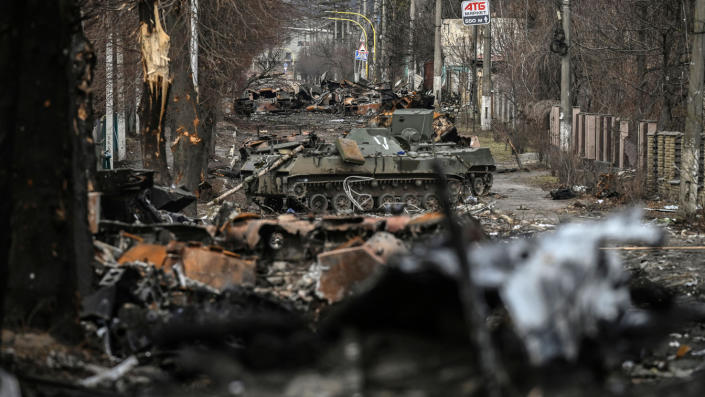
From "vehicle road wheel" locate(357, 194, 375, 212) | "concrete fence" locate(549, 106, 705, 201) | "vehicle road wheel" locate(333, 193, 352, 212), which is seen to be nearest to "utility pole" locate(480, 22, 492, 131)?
"concrete fence" locate(549, 106, 705, 201)

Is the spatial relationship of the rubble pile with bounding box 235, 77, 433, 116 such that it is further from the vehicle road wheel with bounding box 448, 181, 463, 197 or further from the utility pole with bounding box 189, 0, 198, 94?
the utility pole with bounding box 189, 0, 198, 94

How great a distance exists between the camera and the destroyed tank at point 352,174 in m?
18.1

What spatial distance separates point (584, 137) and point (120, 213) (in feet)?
51.6

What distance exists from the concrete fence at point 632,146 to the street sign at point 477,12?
20.0ft

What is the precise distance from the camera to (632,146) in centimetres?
2022

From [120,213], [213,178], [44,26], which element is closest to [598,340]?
[44,26]

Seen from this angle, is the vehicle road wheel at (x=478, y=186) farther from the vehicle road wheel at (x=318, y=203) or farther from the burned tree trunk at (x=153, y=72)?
the burned tree trunk at (x=153, y=72)

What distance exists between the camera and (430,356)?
3.62 m

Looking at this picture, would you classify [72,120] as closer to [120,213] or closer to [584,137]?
[120,213]

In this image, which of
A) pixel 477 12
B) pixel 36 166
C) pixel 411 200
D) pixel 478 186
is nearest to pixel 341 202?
pixel 411 200

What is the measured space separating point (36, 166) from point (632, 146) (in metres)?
16.1

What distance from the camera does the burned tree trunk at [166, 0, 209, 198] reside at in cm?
1655

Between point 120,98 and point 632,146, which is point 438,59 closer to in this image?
point 120,98

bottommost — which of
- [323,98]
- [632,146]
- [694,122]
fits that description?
[632,146]
